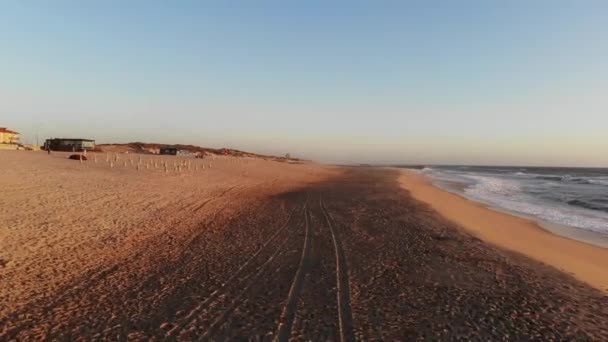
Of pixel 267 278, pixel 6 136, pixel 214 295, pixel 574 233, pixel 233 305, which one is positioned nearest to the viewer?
pixel 233 305

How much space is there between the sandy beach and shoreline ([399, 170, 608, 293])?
117 mm

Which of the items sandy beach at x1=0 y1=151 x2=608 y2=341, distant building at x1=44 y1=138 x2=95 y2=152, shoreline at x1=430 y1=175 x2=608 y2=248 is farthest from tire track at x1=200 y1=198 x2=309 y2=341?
distant building at x1=44 y1=138 x2=95 y2=152

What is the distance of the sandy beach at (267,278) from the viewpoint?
6289 mm

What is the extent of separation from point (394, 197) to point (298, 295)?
18.9 metres

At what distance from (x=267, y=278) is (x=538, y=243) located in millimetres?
10342

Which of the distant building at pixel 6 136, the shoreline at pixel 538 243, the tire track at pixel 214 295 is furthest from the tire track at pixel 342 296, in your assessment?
the distant building at pixel 6 136

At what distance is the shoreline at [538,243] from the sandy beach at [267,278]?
4.6 inches

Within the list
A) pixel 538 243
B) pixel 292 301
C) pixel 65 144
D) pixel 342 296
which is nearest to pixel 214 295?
pixel 292 301

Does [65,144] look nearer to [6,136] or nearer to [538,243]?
[6,136]

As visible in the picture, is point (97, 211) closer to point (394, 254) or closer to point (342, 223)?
point (342, 223)

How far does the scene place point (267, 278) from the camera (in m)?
8.64

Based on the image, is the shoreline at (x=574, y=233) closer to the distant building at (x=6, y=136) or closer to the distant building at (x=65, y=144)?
the distant building at (x=65, y=144)

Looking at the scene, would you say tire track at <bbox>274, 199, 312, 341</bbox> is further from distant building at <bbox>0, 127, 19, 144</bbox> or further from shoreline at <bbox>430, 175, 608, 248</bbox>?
distant building at <bbox>0, 127, 19, 144</bbox>

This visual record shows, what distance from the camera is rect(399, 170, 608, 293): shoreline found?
34.0ft
